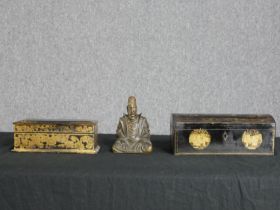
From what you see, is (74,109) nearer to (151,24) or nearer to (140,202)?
(151,24)

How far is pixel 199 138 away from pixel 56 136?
55cm

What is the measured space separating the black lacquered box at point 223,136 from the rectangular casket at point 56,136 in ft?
1.11

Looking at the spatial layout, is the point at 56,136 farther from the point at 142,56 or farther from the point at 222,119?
the point at 142,56

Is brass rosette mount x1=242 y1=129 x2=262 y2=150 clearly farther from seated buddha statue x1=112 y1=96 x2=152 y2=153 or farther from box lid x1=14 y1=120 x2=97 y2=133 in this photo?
box lid x1=14 y1=120 x2=97 y2=133

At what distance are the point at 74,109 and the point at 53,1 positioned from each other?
665 millimetres

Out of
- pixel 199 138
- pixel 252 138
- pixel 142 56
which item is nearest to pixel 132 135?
pixel 199 138

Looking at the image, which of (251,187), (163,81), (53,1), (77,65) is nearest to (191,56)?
(163,81)

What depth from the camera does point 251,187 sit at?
1.35 metres

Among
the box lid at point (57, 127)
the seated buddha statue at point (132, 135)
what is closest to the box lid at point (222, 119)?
the seated buddha statue at point (132, 135)

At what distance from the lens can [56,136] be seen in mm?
1640

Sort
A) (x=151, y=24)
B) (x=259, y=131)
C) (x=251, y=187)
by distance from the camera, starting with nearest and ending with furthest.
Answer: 1. (x=251, y=187)
2. (x=259, y=131)
3. (x=151, y=24)

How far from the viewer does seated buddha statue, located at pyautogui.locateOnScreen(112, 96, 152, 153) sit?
164 cm

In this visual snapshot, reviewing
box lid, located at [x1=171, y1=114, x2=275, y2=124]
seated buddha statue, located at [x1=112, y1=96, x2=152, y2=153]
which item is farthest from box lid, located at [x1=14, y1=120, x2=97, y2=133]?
box lid, located at [x1=171, y1=114, x2=275, y2=124]

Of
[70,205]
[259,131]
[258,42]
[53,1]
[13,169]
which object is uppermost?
[53,1]
